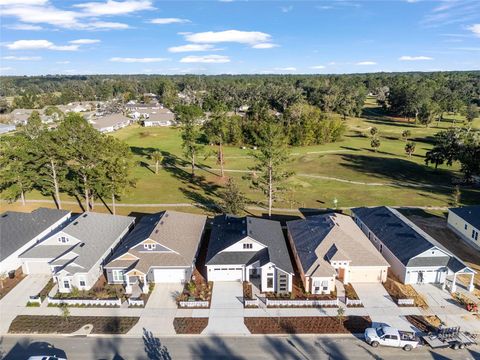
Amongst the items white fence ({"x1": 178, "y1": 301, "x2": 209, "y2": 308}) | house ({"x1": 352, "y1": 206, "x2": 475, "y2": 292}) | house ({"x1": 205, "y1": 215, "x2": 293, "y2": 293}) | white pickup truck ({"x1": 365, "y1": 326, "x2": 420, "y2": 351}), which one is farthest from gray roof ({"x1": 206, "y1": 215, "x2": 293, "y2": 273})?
house ({"x1": 352, "y1": 206, "x2": 475, "y2": 292})

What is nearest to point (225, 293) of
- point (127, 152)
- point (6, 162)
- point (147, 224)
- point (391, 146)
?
point (147, 224)

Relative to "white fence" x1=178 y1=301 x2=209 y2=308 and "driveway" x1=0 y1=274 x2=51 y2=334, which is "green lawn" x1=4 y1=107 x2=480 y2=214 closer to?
"driveway" x1=0 y1=274 x2=51 y2=334

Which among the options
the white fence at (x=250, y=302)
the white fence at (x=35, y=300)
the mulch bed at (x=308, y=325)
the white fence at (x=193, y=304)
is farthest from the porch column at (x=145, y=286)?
the mulch bed at (x=308, y=325)

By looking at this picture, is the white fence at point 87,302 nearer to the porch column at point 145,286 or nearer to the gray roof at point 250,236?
the porch column at point 145,286

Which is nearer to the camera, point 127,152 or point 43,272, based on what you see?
point 43,272

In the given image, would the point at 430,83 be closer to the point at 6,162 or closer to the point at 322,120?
the point at 322,120

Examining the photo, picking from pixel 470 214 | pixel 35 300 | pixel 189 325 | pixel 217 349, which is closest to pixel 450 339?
pixel 217 349

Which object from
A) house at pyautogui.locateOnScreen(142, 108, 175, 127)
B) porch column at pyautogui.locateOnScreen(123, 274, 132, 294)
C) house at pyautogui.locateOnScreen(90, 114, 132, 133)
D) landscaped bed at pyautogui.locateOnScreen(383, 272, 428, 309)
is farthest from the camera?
house at pyautogui.locateOnScreen(142, 108, 175, 127)
